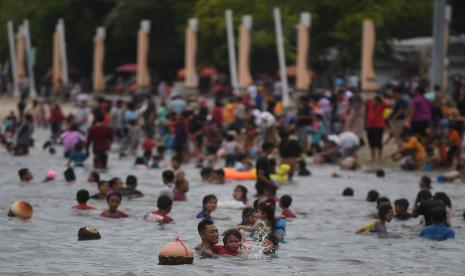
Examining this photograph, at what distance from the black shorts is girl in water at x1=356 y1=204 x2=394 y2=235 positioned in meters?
10.9

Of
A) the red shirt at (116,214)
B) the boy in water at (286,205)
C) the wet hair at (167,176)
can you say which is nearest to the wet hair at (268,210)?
the boy in water at (286,205)

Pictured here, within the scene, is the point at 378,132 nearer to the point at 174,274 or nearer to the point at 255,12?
the point at 174,274

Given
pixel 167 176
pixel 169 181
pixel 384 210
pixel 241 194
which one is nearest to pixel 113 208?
pixel 241 194

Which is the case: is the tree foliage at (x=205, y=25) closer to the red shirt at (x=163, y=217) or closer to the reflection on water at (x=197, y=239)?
the reflection on water at (x=197, y=239)

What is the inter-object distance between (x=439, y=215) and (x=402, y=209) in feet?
6.12

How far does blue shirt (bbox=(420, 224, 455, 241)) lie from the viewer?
712 inches

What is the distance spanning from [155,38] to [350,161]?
3753 cm

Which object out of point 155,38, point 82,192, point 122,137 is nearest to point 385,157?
point 122,137

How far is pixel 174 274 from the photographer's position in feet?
47.9

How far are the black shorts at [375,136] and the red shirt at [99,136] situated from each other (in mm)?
6075

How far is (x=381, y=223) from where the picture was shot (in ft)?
61.3

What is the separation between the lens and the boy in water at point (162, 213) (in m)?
19.5

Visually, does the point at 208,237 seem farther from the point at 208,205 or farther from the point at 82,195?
the point at 82,195

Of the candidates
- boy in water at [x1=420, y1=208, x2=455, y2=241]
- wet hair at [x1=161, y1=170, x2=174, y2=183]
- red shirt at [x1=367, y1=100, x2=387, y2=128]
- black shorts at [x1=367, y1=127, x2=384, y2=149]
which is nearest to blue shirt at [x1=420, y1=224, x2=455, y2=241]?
boy in water at [x1=420, y1=208, x2=455, y2=241]
